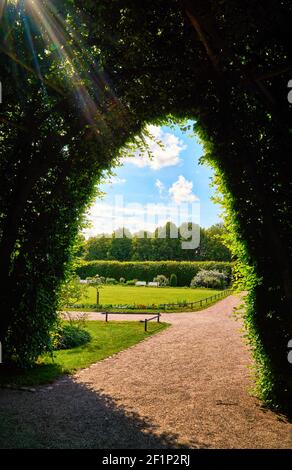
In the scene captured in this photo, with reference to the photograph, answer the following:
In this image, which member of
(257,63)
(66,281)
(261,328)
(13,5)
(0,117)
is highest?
(13,5)

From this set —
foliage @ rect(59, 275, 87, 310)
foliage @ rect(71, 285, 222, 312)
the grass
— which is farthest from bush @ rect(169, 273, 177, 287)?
foliage @ rect(59, 275, 87, 310)

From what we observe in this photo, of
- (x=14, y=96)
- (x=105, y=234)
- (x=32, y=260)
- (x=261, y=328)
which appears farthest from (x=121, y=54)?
(x=105, y=234)

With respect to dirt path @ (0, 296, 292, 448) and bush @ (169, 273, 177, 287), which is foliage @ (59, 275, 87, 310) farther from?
bush @ (169, 273, 177, 287)

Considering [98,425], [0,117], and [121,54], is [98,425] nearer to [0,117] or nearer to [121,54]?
[0,117]

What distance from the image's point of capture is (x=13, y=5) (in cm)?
605

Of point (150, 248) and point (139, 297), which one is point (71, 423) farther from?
point (150, 248)

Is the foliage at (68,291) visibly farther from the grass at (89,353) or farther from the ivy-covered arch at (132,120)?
the grass at (89,353)

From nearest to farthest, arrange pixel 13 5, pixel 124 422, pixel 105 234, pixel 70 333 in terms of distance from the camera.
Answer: pixel 13 5
pixel 124 422
pixel 70 333
pixel 105 234

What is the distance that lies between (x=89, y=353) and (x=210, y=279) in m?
38.8

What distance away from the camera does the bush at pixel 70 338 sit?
514 inches

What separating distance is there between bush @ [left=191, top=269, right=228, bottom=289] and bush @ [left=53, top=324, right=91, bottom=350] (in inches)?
1447

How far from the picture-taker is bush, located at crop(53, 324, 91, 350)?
13.0 m

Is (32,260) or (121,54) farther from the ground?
(121,54)

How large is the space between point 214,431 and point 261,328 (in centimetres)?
225
